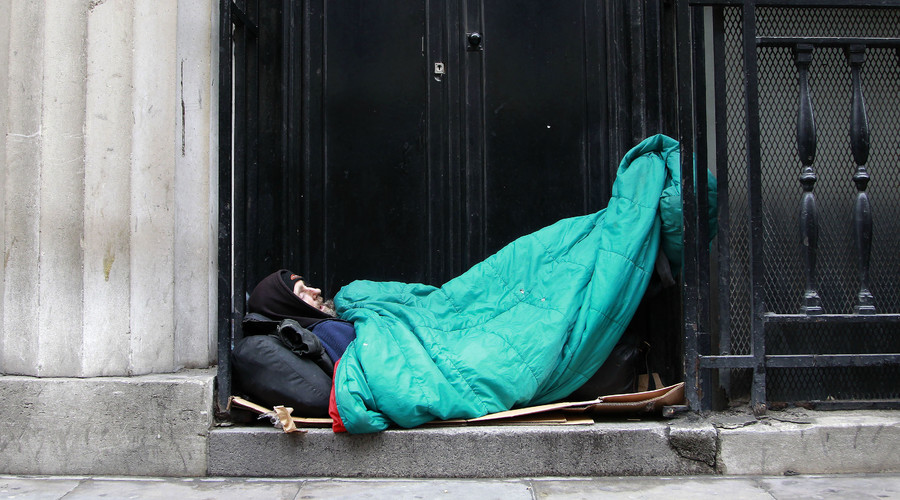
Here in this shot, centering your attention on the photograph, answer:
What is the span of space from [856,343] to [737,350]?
0.49 metres

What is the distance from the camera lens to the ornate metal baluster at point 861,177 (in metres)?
2.79

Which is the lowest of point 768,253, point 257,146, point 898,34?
point 768,253

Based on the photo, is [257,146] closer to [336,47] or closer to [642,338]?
[336,47]

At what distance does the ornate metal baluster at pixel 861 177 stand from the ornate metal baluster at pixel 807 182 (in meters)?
0.16

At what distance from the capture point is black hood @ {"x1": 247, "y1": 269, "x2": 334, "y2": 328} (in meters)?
2.89

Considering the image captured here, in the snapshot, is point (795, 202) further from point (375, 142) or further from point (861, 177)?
point (375, 142)

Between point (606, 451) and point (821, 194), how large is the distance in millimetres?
1337

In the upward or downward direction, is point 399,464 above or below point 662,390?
below

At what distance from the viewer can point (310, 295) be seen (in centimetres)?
300

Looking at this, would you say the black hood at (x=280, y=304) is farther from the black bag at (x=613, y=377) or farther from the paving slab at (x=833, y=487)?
the paving slab at (x=833, y=487)

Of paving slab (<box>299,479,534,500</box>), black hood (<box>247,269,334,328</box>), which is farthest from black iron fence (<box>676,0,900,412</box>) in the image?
black hood (<box>247,269,334,328</box>)

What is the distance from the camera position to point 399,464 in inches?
103

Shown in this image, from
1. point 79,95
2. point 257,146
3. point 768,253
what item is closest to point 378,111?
point 257,146

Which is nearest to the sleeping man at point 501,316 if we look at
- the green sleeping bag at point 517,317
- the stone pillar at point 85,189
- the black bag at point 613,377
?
the green sleeping bag at point 517,317
